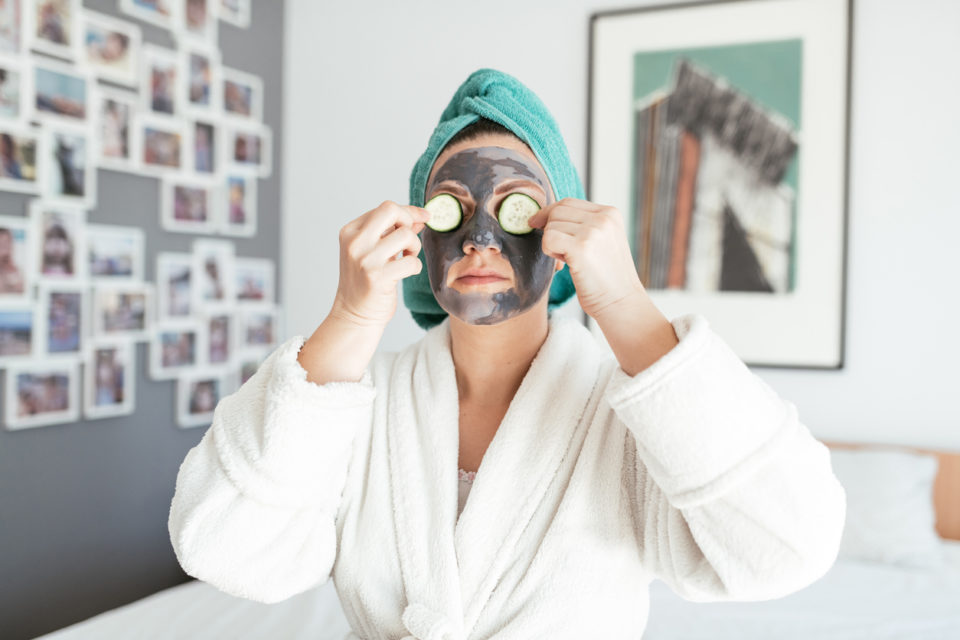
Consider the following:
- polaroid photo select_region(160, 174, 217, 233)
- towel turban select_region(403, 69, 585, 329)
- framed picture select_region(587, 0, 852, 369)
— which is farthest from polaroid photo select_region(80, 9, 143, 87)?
towel turban select_region(403, 69, 585, 329)

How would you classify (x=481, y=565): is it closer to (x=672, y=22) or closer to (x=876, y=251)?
(x=876, y=251)

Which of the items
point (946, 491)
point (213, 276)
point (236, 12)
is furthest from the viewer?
point (236, 12)

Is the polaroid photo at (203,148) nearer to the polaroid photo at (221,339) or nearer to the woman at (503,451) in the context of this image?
the polaroid photo at (221,339)

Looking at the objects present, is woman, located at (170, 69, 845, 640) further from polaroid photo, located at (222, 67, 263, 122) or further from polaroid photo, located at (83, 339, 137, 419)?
polaroid photo, located at (222, 67, 263, 122)

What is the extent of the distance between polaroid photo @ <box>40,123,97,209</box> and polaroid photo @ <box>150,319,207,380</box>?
506 millimetres

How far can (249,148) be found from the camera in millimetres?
3072

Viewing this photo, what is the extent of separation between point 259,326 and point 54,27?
4.34 feet

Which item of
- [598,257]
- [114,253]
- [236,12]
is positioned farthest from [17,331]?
[598,257]

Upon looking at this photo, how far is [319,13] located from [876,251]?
2.41 m

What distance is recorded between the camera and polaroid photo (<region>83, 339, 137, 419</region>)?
2379mm

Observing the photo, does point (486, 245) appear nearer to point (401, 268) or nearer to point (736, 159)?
point (401, 268)

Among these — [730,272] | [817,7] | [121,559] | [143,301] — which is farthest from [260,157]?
[817,7]

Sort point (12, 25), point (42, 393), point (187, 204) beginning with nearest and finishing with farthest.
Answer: point (12, 25) → point (42, 393) → point (187, 204)

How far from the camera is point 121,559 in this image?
255 cm
